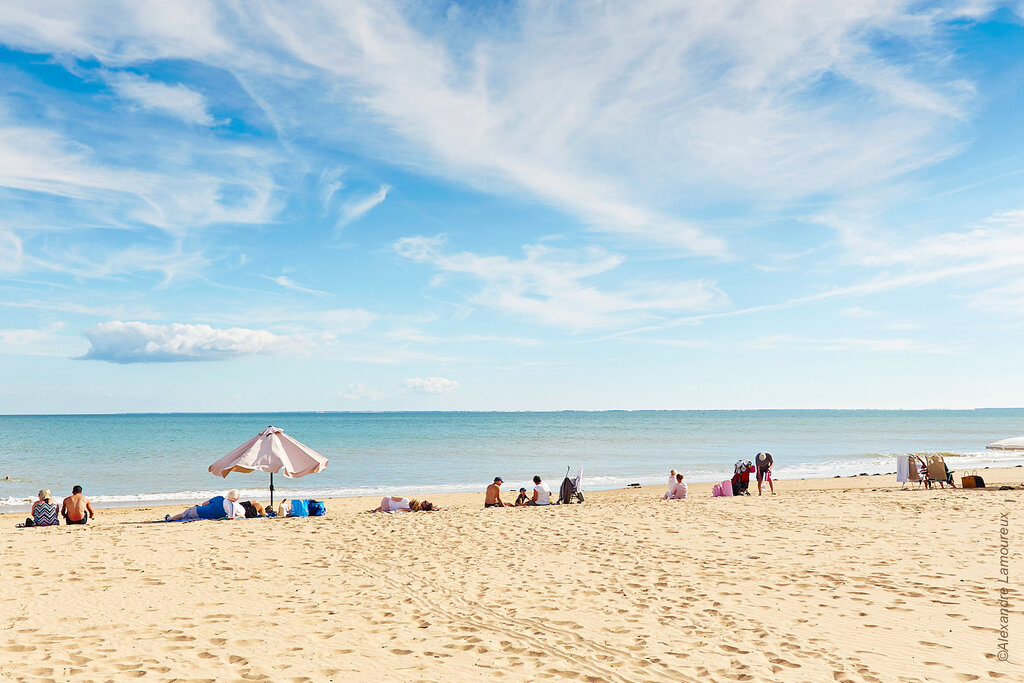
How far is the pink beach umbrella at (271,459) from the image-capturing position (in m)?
15.5

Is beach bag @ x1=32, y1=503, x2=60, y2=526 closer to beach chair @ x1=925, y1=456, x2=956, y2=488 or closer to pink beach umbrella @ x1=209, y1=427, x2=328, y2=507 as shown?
pink beach umbrella @ x1=209, y1=427, x2=328, y2=507

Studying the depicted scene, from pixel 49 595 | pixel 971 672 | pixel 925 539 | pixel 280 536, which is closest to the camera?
pixel 971 672

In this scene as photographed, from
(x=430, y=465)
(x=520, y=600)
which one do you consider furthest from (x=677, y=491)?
(x=430, y=465)

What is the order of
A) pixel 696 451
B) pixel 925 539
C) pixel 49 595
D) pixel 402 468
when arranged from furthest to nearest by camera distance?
1. pixel 696 451
2. pixel 402 468
3. pixel 925 539
4. pixel 49 595

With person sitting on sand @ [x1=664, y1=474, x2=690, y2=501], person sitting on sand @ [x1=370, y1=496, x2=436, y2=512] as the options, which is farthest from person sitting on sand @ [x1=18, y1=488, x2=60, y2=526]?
person sitting on sand @ [x1=664, y1=474, x2=690, y2=501]

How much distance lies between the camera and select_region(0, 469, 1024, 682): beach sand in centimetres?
602

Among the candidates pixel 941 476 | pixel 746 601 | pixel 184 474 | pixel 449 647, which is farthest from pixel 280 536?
pixel 184 474

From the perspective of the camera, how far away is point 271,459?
52.0 ft

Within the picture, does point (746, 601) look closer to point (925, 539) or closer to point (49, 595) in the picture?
point (925, 539)

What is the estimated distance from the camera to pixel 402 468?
36406 millimetres

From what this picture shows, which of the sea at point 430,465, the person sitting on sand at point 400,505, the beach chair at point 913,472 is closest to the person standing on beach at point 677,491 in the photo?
the person sitting on sand at point 400,505

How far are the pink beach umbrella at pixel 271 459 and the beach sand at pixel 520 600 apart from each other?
215 cm

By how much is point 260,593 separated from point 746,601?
21.2 ft

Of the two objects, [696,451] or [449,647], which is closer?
[449,647]
